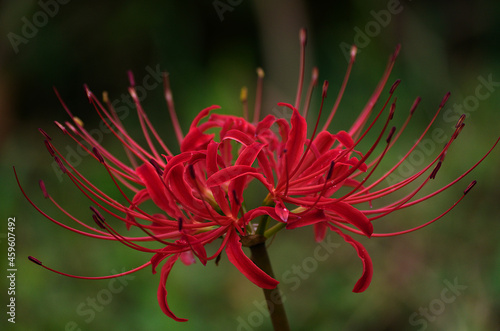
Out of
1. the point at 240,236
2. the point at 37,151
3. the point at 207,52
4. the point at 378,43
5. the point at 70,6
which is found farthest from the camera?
the point at 207,52

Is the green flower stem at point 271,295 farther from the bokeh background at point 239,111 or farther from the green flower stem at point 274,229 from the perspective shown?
the bokeh background at point 239,111

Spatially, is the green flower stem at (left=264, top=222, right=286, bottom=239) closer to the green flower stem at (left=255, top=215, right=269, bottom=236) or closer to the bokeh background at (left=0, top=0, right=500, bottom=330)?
the green flower stem at (left=255, top=215, right=269, bottom=236)

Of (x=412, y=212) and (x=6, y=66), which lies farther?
(x=6, y=66)

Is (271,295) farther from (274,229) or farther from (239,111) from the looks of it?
(239,111)

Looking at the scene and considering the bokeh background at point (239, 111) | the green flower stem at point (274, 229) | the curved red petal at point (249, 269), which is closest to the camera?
the curved red petal at point (249, 269)

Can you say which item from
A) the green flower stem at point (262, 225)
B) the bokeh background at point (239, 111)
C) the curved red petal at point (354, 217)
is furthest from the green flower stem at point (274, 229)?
the bokeh background at point (239, 111)

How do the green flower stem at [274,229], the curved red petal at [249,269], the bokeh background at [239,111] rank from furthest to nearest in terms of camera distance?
the bokeh background at [239,111]
the green flower stem at [274,229]
the curved red petal at [249,269]

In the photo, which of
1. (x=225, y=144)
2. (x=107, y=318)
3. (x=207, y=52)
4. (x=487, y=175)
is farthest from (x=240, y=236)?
Answer: (x=207, y=52)

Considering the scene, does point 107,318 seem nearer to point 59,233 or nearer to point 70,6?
point 59,233
